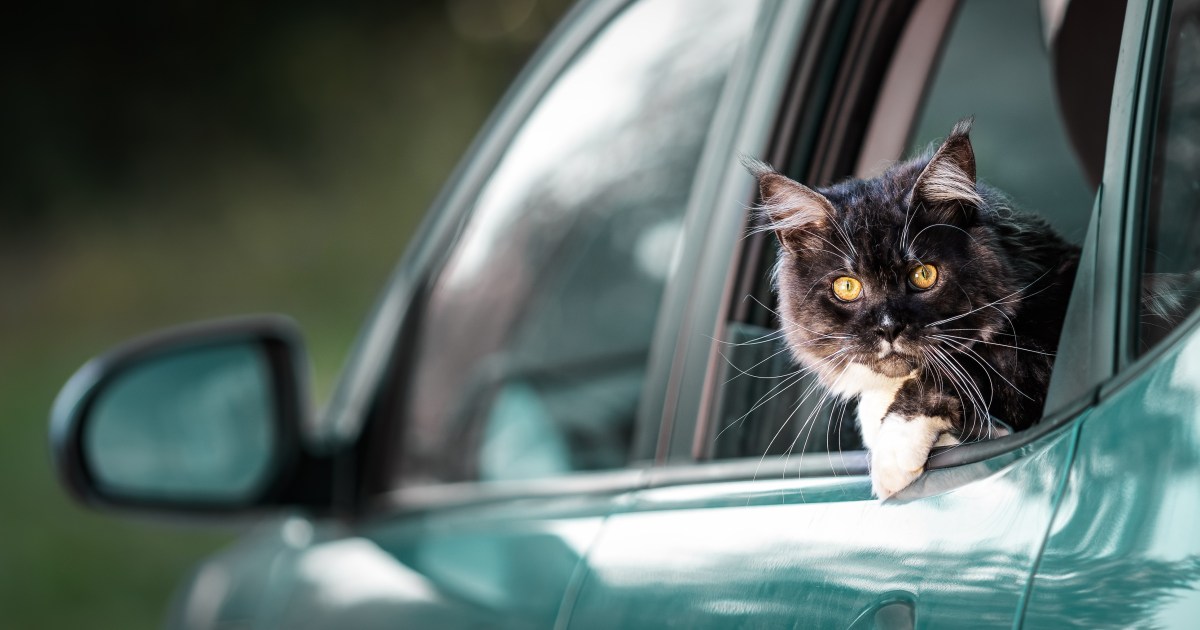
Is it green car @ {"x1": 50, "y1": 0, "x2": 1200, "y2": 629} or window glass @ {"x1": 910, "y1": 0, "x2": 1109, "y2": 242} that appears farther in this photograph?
window glass @ {"x1": 910, "y1": 0, "x2": 1109, "y2": 242}

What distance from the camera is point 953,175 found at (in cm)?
103

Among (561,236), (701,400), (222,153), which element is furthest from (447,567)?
(222,153)

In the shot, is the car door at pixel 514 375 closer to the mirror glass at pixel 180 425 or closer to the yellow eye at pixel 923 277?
the mirror glass at pixel 180 425

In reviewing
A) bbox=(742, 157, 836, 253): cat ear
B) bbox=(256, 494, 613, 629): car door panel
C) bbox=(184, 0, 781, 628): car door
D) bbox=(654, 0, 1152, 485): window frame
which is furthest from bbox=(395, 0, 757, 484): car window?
bbox=(654, 0, 1152, 485): window frame

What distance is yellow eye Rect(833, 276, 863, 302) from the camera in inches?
45.0

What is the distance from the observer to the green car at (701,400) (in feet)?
3.10

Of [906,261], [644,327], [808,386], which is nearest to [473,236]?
[808,386]

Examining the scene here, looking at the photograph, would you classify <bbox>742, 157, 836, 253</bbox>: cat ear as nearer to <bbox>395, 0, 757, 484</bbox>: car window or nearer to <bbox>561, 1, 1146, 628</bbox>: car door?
<bbox>561, 1, 1146, 628</bbox>: car door

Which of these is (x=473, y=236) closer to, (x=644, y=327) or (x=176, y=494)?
(x=176, y=494)

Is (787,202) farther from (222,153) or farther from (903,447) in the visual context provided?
(222,153)

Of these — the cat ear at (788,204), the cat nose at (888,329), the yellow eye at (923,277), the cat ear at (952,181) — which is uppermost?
the cat ear at (952,181)

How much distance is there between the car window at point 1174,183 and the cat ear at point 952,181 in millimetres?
140

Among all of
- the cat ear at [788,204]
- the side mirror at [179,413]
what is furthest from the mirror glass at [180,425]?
Result: the cat ear at [788,204]

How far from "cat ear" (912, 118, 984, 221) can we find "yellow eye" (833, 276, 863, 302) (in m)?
0.11
